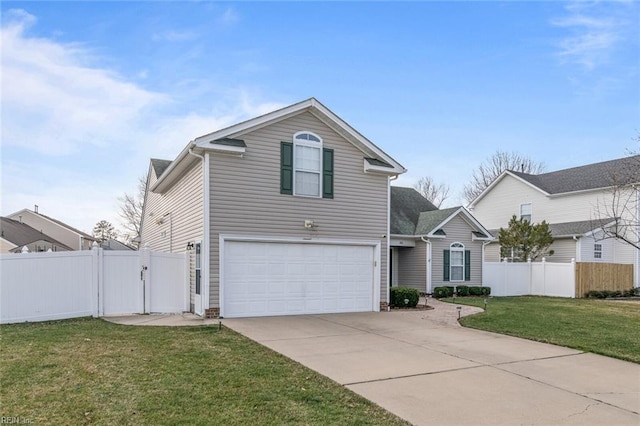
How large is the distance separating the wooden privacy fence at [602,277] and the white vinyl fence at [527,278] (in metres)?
0.58

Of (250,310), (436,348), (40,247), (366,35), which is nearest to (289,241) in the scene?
(250,310)

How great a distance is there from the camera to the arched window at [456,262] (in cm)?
2067

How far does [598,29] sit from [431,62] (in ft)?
17.6

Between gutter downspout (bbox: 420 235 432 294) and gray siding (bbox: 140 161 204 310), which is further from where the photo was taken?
gutter downspout (bbox: 420 235 432 294)

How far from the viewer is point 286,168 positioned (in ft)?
41.5

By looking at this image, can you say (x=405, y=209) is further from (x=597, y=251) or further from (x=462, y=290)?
(x=597, y=251)

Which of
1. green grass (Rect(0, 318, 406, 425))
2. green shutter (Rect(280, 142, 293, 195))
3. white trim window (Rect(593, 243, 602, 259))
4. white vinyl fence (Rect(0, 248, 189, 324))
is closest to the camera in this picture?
green grass (Rect(0, 318, 406, 425))

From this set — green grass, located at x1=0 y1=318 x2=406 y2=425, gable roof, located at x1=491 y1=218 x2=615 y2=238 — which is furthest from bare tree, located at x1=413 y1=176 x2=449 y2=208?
green grass, located at x1=0 y1=318 x2=406 y2=425

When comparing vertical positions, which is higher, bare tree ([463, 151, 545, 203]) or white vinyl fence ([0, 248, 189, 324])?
bare tree ([463, 151, 545, 203])

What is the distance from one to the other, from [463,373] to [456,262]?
15098mm

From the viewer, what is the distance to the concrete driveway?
484cm

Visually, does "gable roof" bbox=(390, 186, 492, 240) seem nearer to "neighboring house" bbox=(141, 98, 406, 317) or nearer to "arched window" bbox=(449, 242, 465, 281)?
"arched window" bbox=(449, 242, 465, 281)

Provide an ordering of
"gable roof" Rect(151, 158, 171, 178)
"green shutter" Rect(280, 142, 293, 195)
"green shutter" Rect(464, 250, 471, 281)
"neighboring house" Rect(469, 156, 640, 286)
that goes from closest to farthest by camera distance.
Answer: "green shutter" Rect(280, 142, 293, 195) → "gable roof" Rect(151, 158, 171, 178) → "green shutter" Rect(464, 250, 471, 281) → "neighboring house" Rect(469, 156, 640, 286)

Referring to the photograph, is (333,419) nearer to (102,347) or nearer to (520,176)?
(102,347)
